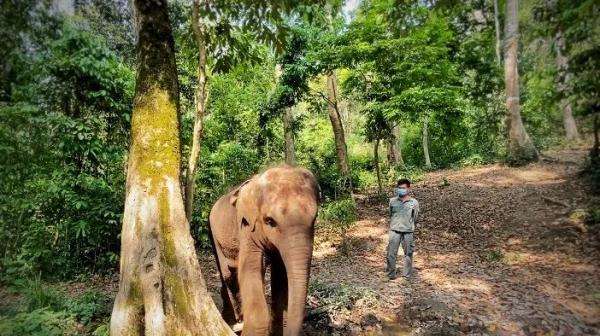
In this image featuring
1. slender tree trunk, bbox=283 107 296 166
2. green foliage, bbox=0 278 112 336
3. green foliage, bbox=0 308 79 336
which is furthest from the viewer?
slender tree trunk, bbox=283 107 296 166

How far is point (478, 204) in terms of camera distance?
43.7 ft

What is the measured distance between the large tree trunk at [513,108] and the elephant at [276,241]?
46.9ft

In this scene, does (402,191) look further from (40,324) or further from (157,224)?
(40,324)

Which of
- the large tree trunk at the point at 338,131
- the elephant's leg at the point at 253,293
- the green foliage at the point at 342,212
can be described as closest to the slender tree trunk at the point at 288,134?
the large tree trunk at the point at 338,131

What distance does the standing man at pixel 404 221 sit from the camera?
8.12 meters

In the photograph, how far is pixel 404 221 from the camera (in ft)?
26.7

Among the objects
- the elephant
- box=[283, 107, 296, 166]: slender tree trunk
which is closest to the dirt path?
the elephant

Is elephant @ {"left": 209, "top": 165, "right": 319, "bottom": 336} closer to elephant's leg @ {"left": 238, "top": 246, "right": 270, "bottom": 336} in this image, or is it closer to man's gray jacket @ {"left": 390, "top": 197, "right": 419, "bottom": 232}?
elephant's leg @ {"left": 238, "top": 246, "right": 270, "bottom": 336}

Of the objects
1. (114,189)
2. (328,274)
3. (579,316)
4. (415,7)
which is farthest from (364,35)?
(579,316)

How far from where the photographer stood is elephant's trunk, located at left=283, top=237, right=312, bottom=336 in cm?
426

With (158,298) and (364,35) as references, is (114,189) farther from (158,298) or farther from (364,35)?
(364,35)

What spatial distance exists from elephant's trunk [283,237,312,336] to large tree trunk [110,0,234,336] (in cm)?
66

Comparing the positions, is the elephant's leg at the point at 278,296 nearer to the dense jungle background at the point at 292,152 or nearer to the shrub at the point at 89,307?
the dense jungle background at the point at 292,152

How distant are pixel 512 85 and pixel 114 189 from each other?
605 inches
